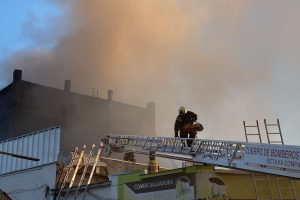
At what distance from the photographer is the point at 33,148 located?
53.2 ft

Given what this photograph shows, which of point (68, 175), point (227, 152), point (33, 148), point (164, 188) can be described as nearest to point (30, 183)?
point (33, 148)

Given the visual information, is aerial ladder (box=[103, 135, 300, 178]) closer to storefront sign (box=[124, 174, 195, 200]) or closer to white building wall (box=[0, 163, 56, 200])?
storefront sign (box=[124, 174, 195, 200])

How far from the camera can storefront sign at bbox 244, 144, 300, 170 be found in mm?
6941

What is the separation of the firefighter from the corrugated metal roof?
563 cm

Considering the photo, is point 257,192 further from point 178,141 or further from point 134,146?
point 134,146

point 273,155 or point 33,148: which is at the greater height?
point 33,148

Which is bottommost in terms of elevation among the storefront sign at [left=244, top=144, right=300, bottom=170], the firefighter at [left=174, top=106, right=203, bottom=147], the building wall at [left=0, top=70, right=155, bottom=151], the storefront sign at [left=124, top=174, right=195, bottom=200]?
the storefront sign at [left=124, top=174, right=195, bottom=200]

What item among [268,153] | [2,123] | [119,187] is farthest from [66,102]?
[268,153]

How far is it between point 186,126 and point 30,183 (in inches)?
295

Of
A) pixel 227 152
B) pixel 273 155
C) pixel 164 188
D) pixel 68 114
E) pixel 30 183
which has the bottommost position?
pixel 164 188

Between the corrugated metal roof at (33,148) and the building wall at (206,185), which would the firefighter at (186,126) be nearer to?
the building wall at (206,185)

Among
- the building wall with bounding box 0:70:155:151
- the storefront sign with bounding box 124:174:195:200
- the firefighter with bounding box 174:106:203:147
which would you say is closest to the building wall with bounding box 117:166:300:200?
the storefront sign with bounding box 124:174:195:200

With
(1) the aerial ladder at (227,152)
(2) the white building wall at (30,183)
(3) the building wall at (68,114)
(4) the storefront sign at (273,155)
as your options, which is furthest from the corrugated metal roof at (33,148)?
(4) the storefront sign at (273,155)

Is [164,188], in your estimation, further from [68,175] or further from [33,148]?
[33,148]
